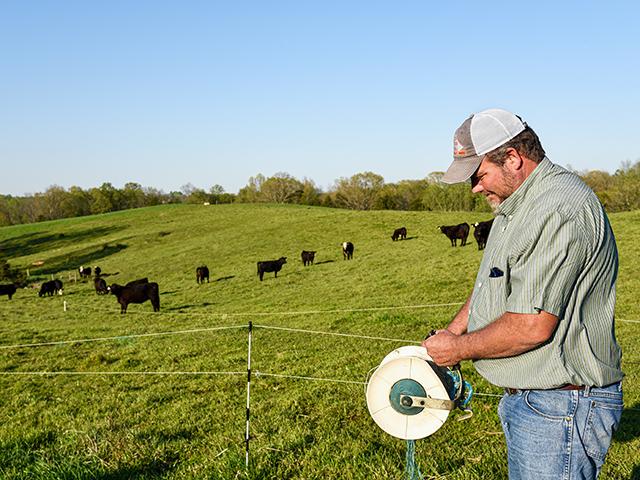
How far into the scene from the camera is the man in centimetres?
255

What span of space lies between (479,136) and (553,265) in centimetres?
77

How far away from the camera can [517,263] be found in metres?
2.65

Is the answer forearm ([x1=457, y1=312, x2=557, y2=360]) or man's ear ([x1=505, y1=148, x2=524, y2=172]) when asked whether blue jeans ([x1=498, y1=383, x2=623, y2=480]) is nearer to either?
forearm ([x1=457, y1=312, x2=557, y2=360])

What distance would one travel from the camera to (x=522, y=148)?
111 inches

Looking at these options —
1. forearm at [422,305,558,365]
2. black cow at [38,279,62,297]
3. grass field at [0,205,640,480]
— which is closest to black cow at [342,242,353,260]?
grass field at [0,205,640,480]

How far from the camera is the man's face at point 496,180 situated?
287 cm

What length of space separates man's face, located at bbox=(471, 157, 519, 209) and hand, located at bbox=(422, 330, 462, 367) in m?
0.75

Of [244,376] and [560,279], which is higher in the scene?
[560,279]

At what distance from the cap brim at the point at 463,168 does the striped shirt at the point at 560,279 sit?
9.7 inches

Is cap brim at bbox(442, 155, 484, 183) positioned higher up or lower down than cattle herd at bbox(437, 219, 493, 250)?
higher up

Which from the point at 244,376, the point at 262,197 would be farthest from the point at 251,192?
the point at 244,376

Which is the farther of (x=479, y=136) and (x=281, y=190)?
(x=281, y=190)

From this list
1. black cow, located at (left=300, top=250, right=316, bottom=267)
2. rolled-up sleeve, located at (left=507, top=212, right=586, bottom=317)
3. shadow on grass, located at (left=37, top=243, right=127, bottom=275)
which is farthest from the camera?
shadow on grass, located at (left=37, top=243, right=127, bottom=275)

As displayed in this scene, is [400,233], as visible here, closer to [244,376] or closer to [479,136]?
[244,376]
